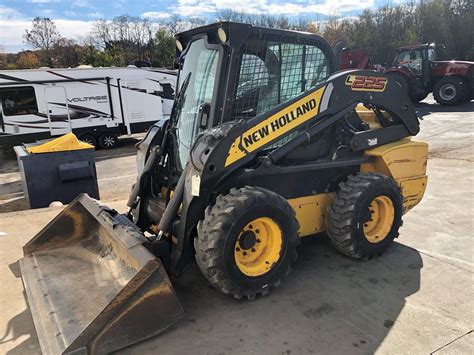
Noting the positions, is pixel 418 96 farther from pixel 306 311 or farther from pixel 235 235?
pixel 235 235

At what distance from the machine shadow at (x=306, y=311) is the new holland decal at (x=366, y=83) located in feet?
5.67

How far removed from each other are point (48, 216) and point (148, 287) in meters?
3.60

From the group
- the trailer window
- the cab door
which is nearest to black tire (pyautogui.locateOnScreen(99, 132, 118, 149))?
the cab door

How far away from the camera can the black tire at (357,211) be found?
3.96m

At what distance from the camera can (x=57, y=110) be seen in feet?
43.6

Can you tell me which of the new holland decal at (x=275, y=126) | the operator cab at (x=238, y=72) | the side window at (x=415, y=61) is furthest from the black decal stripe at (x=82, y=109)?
the side window at (x=415, y=61)

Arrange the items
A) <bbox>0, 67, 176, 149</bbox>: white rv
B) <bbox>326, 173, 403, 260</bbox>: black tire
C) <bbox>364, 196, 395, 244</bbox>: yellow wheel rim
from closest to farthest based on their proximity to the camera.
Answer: <bbox>326, 173, 403, 260</bbox>: black tire < <bbox>364, 196, 395, 244</bbox>: yellow wheel rim < <bbox>0, 67, 176, 149</bbox>: white rv

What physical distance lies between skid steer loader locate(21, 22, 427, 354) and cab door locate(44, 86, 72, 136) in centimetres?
996

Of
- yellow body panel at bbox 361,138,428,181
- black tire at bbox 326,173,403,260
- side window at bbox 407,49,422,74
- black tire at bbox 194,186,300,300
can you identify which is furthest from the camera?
side window at bbox 407,49,422,74

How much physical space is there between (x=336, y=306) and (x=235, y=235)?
1040 millimetres

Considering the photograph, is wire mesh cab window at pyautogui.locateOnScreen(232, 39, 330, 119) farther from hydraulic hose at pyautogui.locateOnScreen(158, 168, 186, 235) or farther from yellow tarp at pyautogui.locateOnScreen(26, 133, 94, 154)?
yellow tarp at pyautogui.locateOnScreen(26, 133, 94, 154)

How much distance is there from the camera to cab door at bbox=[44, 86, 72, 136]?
13.1 meters

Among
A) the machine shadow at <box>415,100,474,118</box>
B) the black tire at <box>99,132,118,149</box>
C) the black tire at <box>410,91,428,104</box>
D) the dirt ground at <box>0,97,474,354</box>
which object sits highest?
the dirt ground at <box>0,97,474,354</box>

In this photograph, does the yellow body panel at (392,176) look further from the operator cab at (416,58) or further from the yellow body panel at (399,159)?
the operator cab at (416,58)
